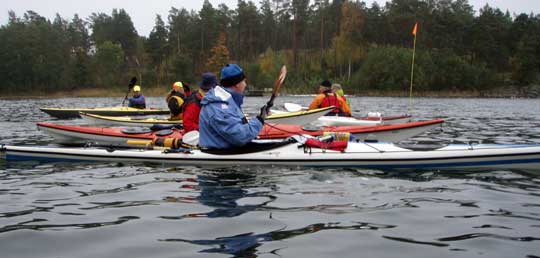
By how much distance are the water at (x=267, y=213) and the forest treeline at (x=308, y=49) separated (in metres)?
53.9

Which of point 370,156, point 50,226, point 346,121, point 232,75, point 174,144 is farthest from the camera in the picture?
point 346,121

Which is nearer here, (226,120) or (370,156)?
(226,120)

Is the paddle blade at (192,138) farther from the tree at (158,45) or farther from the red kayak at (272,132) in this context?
the tree at (158,45)

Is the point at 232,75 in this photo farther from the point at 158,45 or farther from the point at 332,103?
the point at 158,45

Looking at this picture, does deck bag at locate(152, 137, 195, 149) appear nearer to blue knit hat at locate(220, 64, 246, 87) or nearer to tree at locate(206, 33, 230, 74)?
blue knit hat at locate(220, 64, 246, 87)

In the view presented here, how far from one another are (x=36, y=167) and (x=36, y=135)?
6212 mm

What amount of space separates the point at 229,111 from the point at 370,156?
191 cm

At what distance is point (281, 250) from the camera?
3.62m

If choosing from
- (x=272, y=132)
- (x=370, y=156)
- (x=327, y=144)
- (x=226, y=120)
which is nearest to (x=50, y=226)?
(x=226, y=120)

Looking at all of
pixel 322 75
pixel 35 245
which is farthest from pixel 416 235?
pixel 322 75

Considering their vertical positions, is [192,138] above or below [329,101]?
below

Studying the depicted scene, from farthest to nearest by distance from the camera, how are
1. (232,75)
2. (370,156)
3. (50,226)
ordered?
(370,156) → (232,75) → (50,226)

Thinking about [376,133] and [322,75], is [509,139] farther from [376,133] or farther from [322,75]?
[322,75]

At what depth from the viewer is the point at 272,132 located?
28.0 feet
